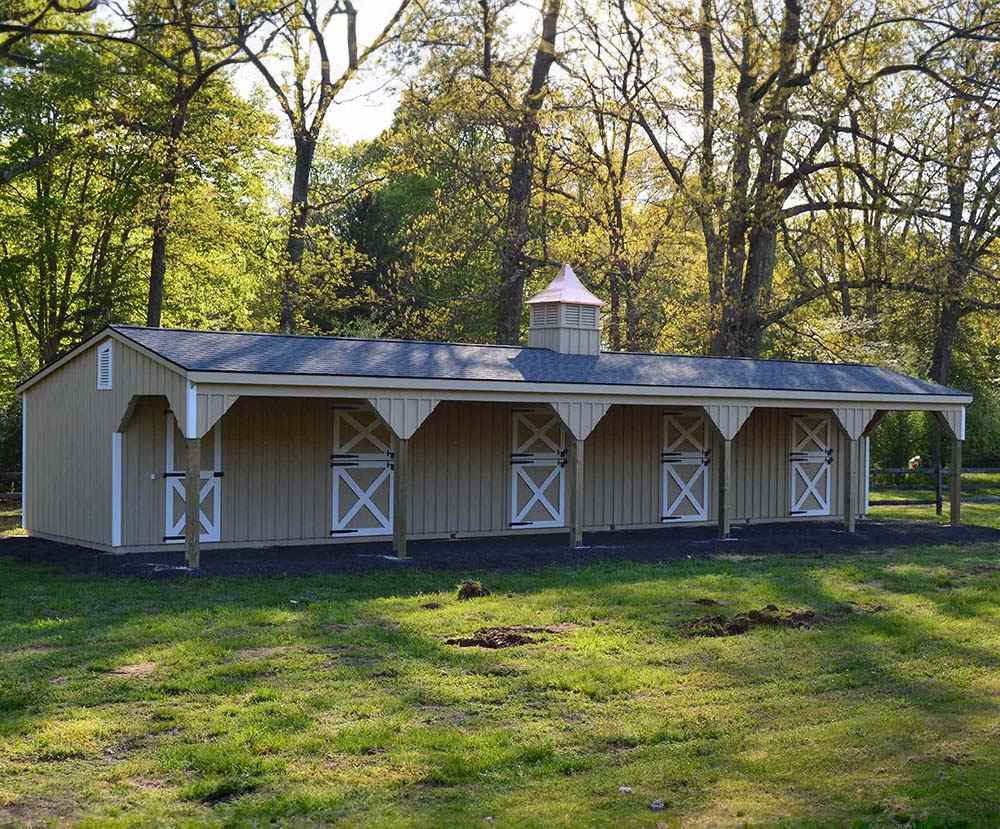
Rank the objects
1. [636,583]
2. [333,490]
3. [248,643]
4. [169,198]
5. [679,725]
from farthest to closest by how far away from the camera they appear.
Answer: [169,198] < [333,490] < [636,583] < [248,643] < [679,725]

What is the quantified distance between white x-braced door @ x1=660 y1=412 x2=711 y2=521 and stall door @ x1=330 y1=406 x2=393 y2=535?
16.2 ft

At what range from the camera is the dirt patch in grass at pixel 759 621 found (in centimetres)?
1027

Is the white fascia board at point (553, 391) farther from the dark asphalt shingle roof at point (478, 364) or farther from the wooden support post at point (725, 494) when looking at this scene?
the wooden support post at point (725, 494)

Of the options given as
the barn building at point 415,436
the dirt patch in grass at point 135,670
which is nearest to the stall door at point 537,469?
the barn building at point 415,436

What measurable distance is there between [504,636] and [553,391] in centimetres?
651

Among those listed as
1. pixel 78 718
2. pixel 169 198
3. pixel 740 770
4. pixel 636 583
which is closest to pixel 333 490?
pixel 636 583

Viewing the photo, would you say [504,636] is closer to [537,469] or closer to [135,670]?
[135,670]

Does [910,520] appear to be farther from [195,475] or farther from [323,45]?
[323,45]

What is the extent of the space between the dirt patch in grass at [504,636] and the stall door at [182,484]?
5.89 metres

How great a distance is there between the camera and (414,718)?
740 centimetres

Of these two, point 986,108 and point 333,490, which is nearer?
point 333,490

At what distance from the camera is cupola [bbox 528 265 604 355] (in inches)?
762

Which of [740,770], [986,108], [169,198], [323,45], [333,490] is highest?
[323,45]

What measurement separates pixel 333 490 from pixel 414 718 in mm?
9113
